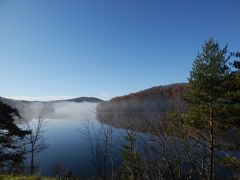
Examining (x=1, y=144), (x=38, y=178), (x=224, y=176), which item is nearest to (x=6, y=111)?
(x=1, y=144)

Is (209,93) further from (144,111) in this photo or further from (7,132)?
(144,111)

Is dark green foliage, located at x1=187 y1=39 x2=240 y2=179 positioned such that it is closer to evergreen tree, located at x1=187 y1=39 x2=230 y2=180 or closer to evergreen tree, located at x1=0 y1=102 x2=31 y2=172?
evergreen tree, located at x1=187 y1=39 x2=230 y2=180

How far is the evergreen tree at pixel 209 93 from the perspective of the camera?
63.1ft

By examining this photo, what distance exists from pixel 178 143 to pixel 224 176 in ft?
103

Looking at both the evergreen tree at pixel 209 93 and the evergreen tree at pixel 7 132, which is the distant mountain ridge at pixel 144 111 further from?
the evergreen tree at pixel 7 132

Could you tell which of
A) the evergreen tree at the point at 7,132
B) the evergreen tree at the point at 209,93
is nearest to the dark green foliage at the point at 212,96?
the evergreen tree at the point at 209,93

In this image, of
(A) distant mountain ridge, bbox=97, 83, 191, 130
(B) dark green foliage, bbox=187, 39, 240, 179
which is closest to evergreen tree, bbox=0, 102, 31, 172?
(A) distant mountain ridge, bbox=97, 83, 191, 130

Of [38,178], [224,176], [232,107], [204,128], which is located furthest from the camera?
[224,176]

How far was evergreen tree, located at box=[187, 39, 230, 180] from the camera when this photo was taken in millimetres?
19234

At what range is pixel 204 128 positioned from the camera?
2011 centimetres

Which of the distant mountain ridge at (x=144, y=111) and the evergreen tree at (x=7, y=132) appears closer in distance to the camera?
the evergreen tree at (x=7, y=132)

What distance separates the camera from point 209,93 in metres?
19.6

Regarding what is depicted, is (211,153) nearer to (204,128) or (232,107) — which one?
(204,128)

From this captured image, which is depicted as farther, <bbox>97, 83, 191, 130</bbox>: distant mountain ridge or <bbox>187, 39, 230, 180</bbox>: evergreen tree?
<bbox>97, 83, 191, 130</bbox>: distant mountain ridge
